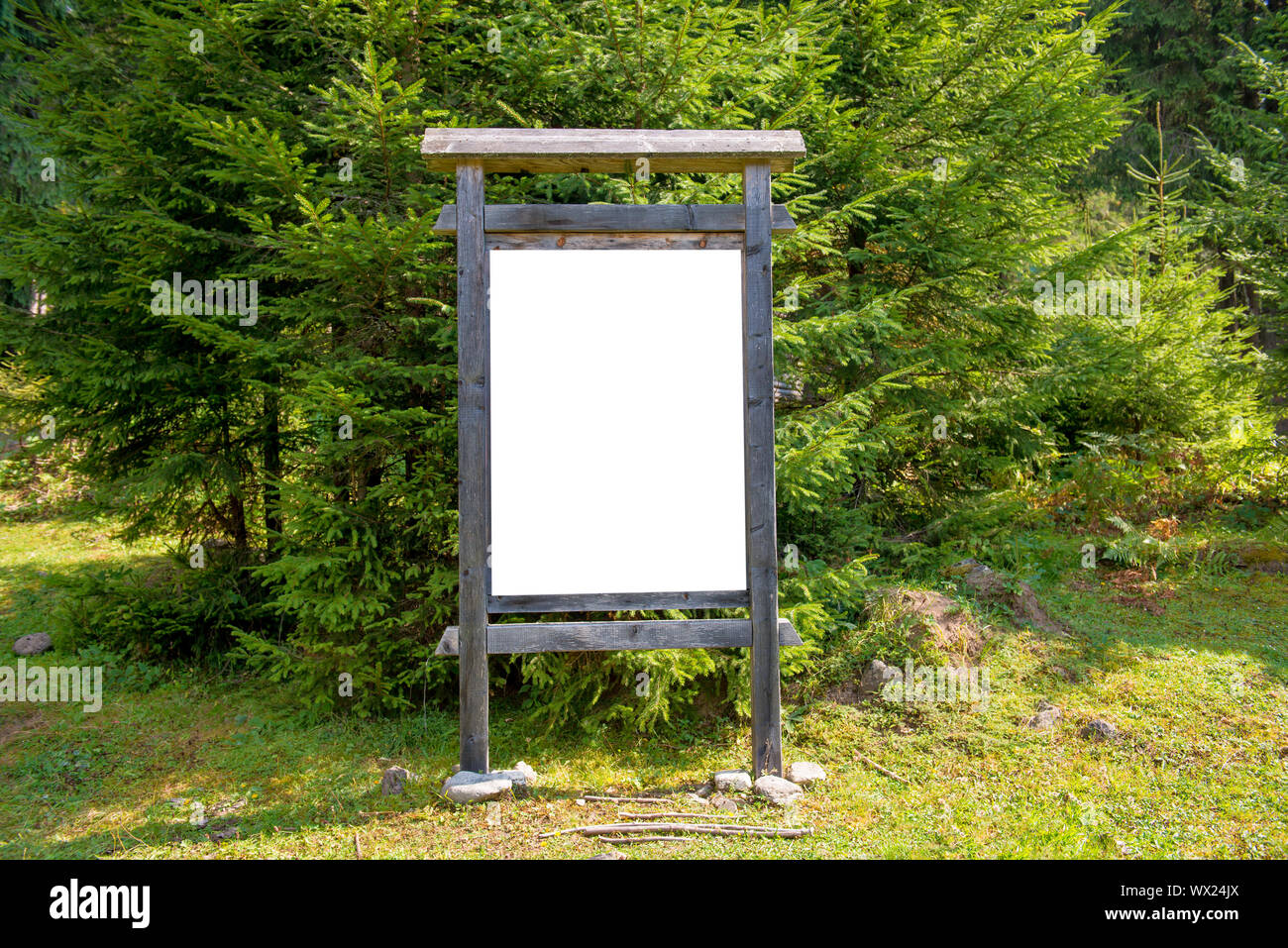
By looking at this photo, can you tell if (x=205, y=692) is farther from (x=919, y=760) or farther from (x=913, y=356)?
(x=913, y=356)

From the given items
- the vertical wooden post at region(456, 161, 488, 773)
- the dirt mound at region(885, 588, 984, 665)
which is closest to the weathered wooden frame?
the vertical wooden post at region(456, 161, 488, 773)

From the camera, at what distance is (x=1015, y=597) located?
23.5ft

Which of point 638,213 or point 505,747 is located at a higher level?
point 638,213

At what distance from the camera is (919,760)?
17.2ft

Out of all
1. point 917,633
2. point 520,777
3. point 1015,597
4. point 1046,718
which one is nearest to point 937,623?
point 917,633

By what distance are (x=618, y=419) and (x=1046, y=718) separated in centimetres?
359

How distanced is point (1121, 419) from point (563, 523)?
330 inches

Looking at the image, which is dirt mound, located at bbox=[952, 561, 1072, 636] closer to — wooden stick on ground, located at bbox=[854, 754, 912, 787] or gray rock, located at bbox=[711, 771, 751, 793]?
wooden stick on ground, located at bbox=[854, 754, 912, 787]

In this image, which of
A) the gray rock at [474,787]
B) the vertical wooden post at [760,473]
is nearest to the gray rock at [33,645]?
the gray rock at [474,787]

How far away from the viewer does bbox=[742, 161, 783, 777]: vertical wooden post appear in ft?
15.6

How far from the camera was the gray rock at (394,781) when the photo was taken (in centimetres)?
486

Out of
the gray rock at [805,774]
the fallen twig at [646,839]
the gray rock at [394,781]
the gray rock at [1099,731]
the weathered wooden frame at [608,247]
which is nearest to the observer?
the fallen twig at [646,839]

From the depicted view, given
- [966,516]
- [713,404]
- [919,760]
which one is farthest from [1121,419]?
[713,404]

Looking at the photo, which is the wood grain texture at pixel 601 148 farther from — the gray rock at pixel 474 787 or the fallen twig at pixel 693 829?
the fallen twig at pixel 693 829
